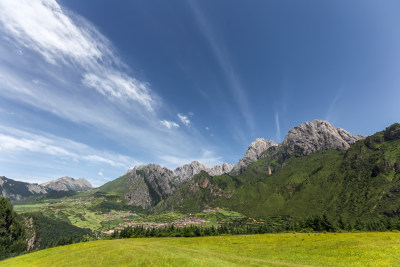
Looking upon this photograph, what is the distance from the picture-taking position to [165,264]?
34.4 meters

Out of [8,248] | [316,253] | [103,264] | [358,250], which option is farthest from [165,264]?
[8,248]

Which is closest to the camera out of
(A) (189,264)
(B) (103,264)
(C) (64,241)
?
(A) (189,264)

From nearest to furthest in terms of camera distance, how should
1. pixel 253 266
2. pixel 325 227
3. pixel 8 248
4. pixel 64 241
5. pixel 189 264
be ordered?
pixel 253 266 < pixel 189 264 < pixel 325 227 < pixel 64 241 < pixel 8 248

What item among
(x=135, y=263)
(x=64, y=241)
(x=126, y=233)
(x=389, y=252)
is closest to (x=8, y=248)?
(x=64, y=241)

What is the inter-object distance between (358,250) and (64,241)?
195005 mm

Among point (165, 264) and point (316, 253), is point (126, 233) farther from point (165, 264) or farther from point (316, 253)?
point (316, 253)

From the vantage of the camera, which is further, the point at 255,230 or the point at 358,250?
the point at 255,230

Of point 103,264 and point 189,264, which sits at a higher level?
point 189,264

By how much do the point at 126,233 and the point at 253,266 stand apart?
12212 cm

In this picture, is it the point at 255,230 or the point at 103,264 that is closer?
the point at 103,264

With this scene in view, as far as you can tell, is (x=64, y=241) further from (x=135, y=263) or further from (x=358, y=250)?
(x=358, y=250)

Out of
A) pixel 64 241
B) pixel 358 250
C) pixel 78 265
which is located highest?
pixel 358 250

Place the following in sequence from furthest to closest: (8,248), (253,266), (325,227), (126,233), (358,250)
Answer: (8,248)
(126,233)
(325,227)
(358,250)
(253,266)

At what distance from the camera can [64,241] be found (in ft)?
481
